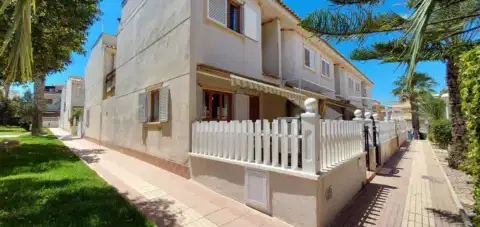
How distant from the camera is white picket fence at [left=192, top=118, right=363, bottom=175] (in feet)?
23.4

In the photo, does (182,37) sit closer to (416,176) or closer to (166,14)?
(166,14)

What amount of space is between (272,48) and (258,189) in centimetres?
1476

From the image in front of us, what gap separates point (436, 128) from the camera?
90.3 feet

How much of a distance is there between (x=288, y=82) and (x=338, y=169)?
44.1ft

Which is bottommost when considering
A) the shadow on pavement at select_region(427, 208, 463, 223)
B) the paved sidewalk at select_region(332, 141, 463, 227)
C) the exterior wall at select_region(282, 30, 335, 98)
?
the shadow on pavement at select_region(427, 208, 463, 223)

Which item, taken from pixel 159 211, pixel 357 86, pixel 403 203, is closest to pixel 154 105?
pixel 159 211

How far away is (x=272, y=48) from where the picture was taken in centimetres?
2008

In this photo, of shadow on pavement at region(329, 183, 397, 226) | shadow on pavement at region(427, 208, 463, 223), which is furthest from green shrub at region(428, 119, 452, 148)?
shadow on pavement at region(427, 208, 463, 223)

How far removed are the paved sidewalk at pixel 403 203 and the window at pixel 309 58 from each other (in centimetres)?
1361

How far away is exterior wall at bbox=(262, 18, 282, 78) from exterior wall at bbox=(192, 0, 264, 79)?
3.22m

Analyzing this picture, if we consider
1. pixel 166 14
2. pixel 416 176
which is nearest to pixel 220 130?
pixel 166 14

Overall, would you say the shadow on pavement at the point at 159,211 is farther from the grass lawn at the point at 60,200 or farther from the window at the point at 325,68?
the window at the point at 325,68

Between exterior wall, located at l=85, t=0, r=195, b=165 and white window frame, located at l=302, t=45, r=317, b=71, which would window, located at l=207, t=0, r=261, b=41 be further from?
white window frame, located at l=302, t=45, r=317, b=71

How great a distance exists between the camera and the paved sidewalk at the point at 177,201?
7312mm
